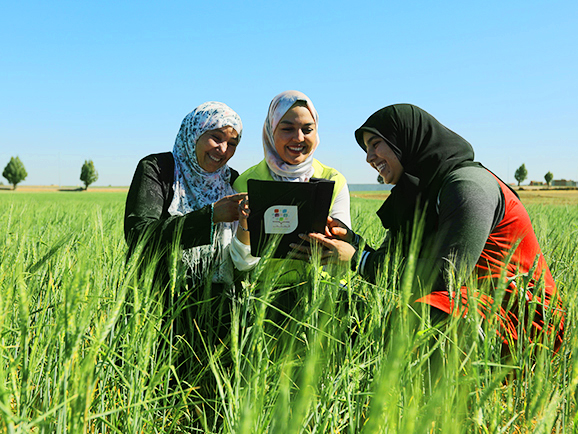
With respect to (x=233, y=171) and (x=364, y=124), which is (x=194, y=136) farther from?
(x=364, y=124)

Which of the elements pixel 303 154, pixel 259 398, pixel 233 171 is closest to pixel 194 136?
pixel 233 171

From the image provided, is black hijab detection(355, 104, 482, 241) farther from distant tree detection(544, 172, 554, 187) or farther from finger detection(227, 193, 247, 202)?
distant tree detection(544, 172, 554, 187)

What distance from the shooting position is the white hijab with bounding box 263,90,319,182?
2252 millimetres

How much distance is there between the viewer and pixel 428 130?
2008 millimetres

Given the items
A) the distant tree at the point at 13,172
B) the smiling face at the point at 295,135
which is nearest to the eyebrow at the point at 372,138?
the smiling face at the point at 295,135

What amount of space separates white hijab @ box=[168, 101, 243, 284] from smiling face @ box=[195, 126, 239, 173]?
0.08 ft

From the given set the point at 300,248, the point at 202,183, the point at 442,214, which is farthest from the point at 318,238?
the point at 202,183

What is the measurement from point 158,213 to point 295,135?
848mm

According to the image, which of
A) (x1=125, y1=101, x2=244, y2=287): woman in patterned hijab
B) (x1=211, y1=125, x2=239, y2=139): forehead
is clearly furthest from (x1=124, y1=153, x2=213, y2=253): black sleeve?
(x1=211, y1=125, x2=239, y2=139): forehead

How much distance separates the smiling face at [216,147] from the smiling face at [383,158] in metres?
0.75

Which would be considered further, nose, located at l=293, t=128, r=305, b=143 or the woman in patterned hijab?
nose, located at l=293, t=128, r=305, b=143

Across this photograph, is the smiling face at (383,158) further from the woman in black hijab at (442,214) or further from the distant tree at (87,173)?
the distant tree at (87,173)

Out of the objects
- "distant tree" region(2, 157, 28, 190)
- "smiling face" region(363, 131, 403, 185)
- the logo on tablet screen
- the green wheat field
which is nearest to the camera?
the green wheat field

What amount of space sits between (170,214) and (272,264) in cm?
64
